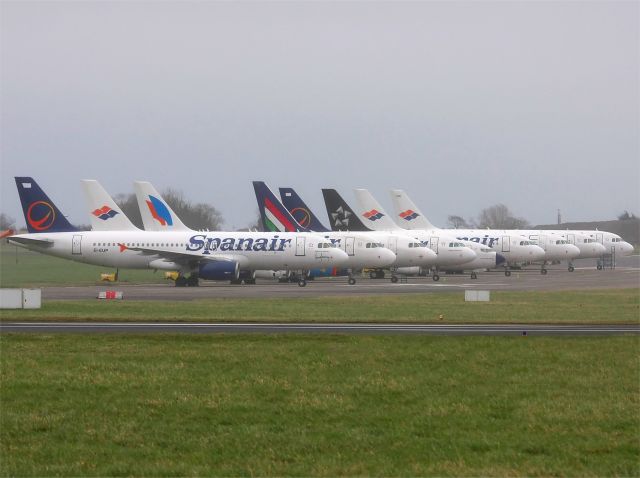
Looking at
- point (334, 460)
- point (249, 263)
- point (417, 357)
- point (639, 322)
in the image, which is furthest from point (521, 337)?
point (249, 263)

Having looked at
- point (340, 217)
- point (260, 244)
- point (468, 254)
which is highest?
point (340, 217)

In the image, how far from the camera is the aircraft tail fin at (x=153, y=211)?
258ft

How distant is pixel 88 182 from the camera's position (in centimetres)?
7462

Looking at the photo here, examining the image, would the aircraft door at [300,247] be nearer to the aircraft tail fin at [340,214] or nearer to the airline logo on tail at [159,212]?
the airline logo on tail at [159,212]

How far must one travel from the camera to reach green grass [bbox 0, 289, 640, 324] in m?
33.3

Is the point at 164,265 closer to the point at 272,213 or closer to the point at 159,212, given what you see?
the point at 159,212

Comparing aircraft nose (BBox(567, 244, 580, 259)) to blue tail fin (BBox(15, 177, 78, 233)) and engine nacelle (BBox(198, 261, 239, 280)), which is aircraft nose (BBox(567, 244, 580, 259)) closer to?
engine nacelle (BBox(198, 261, 239, 280))

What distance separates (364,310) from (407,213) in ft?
217

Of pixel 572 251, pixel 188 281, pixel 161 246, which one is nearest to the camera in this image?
pixel 188 281

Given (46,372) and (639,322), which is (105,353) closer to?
(46,372)

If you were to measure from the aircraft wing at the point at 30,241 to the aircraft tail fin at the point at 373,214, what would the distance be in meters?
35.9

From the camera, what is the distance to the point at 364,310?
38.8 metres

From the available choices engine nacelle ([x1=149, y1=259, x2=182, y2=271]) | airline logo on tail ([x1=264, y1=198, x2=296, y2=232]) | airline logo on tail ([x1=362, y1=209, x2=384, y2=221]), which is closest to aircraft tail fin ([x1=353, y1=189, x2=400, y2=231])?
airline logo on tail ([x1=362, y1=209, x2=384, y2=221])

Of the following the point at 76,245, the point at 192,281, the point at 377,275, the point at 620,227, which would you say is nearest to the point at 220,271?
the point at 192,281
